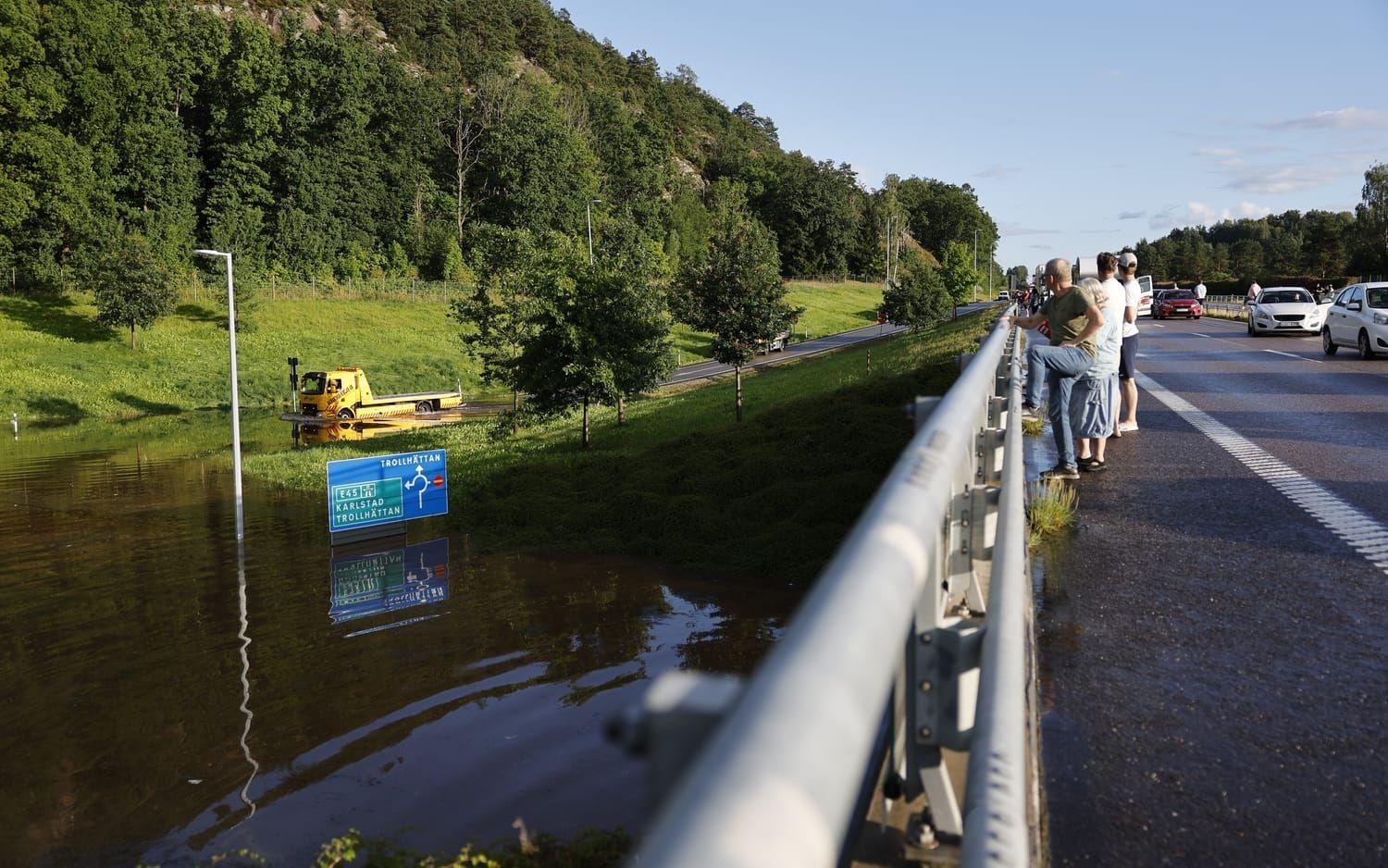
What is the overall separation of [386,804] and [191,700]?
4.88m

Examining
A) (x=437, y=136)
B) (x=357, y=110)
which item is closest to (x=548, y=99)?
(x=437, y=136)

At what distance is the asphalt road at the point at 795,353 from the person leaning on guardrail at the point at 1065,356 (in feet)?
111

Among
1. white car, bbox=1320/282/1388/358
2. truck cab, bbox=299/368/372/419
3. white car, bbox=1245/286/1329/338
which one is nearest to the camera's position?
white car, bbox=1320/282/1388/358

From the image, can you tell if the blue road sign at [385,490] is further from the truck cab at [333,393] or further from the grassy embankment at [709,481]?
the truck cab at [333,393]

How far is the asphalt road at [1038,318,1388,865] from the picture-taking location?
342cm

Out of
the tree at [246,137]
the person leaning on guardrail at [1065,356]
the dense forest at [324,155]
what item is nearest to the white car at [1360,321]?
the person leaning on guardrail at [1065,356]

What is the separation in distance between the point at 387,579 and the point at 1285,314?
27.0 meters

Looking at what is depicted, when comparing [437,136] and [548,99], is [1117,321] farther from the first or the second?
[548,99]

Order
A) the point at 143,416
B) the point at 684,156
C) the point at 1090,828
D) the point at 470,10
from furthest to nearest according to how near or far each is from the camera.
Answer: the point at 684,156 → the point at 470,10 → the point at 143,416 → the point at 1090,828

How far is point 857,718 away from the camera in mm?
904

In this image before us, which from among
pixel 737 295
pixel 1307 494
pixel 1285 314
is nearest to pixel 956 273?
pixel 737 295

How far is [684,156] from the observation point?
146m

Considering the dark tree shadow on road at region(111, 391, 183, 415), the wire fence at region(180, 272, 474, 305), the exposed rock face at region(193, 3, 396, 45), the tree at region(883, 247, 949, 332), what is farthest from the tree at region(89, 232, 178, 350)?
the exposed rock face at region(193, 3, 396, 45)

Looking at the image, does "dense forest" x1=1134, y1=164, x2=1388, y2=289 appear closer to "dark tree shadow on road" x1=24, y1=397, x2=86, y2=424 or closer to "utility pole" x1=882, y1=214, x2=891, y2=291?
"utility pole" x1=882, y1=214, x2=891, y2=291
